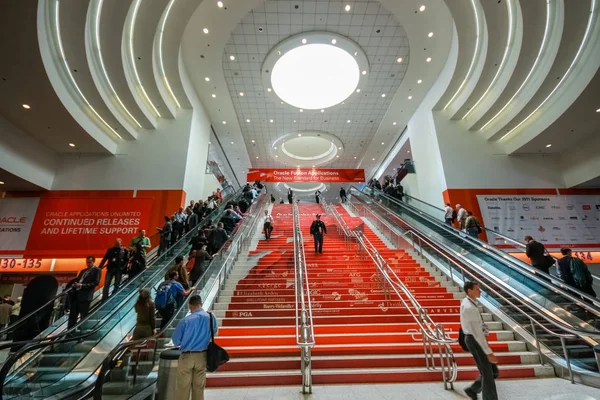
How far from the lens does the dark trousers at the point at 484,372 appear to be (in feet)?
8.77

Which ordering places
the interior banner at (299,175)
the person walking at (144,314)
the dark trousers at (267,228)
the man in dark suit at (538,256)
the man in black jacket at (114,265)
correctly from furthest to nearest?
the interior banner at (299,175) < the dark trousers at (267,228) < the man in dark suit at (538,256) < the man in black jacket at (114,265) < the person walking at (144,314)

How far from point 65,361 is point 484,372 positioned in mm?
4664

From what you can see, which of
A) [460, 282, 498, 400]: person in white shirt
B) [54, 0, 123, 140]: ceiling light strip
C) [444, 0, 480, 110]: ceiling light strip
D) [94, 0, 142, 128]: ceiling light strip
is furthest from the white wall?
[444, 0, 480, 110]: ceiling light strip

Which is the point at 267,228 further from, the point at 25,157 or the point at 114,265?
the point at 25,157

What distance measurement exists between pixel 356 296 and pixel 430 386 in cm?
253

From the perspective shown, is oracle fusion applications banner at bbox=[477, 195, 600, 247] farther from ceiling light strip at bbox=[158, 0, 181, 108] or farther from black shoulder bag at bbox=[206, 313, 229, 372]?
ceiling light strip at bbox=[158, 0, 181, 108]

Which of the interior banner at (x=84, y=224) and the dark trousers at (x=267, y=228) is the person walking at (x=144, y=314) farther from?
the interior banner at (x=84, y=224)

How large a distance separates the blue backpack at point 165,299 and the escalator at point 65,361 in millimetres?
491

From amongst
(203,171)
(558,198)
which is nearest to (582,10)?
(558,198)

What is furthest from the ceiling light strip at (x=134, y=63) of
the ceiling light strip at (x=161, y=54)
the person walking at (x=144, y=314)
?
the person walking at (x=144, y=314)

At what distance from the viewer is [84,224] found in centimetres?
1067

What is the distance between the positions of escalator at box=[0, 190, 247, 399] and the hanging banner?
9218 mm

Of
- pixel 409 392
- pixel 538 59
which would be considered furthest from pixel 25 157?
pixel 538 59

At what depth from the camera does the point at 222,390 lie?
3311 millimetres
